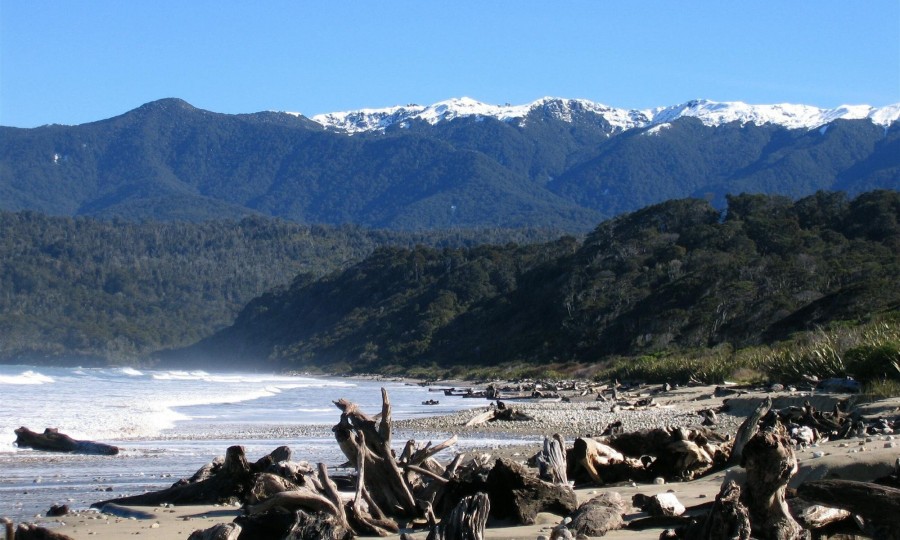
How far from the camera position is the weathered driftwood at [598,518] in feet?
22.7

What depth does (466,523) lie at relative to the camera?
618 centimetres

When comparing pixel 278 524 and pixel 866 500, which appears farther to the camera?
pixel 278 524

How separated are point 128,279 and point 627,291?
411 ft

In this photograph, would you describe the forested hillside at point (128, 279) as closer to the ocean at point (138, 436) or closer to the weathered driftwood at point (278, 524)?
the ocean at point (138, 436)

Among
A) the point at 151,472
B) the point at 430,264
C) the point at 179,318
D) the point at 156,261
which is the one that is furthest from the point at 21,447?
the point at 156,261

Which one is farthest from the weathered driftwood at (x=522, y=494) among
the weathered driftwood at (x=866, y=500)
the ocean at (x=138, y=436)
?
the ocean at (x=138, y=436)

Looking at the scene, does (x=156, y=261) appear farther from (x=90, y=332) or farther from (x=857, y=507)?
(x=857, y=507)

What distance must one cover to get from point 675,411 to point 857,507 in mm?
16665

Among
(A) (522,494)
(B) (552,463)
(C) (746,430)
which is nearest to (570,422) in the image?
(B) (552,463)

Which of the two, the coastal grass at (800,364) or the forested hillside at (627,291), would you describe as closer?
the coastal grass at (800,364)

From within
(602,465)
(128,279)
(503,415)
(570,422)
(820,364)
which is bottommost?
(570,422)

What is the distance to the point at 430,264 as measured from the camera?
116625mm

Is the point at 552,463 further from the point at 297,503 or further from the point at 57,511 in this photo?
the point at 57,511

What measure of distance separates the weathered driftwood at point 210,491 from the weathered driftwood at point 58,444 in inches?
207
